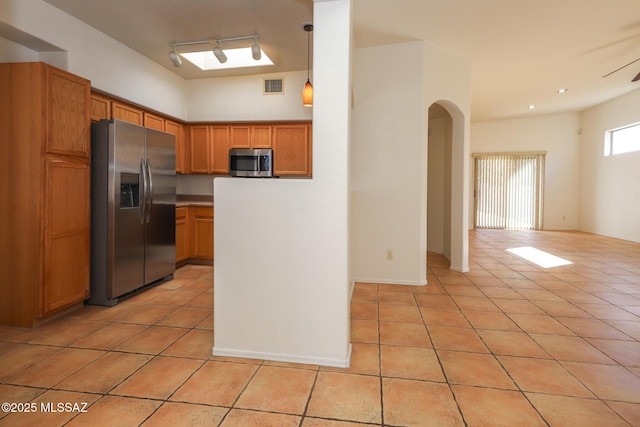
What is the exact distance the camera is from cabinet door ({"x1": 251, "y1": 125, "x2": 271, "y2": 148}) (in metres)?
5.02

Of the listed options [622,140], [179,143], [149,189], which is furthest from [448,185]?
[622,140]

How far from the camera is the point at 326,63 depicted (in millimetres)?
2086

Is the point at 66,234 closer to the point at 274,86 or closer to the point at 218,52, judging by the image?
the point at 218,52

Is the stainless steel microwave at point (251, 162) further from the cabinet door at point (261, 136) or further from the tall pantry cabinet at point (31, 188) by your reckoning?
the tall pantry cabinet at point (31, 188)

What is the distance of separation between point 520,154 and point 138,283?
923cm

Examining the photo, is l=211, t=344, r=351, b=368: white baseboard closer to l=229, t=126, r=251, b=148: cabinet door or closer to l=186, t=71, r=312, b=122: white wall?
l=229, t=126, r=251, b=148: cabinet door

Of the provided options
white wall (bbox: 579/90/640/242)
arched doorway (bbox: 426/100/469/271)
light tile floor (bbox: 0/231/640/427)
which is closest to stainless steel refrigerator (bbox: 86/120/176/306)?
light tile floor (bbox: 0/231/640/427)

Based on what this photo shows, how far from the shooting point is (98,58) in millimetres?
3633

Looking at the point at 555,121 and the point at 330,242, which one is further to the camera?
the point at 555,121

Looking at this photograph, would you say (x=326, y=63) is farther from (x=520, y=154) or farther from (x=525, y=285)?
(x=520, y=154)

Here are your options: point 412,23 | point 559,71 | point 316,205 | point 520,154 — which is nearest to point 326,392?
point 316,205

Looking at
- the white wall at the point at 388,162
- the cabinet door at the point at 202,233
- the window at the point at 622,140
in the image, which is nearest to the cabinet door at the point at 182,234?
the cabinet door at the point at 202,233

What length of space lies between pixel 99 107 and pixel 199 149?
5.29 feet

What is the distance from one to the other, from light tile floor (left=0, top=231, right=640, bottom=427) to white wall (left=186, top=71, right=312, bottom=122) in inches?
112
